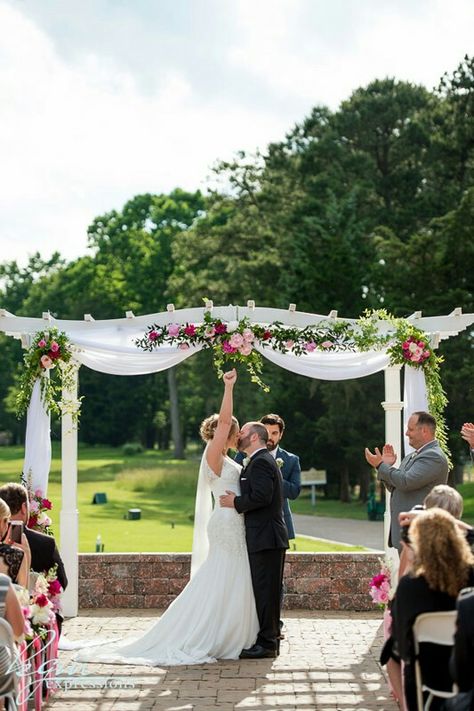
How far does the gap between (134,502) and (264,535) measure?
29.1 meters

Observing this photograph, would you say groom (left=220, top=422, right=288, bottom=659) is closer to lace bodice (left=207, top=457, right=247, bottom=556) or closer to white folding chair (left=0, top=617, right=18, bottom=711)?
lace bodice (left=207, top=457, right=247, bottom=556)

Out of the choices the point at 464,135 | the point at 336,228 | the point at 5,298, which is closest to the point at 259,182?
the point at 336,228

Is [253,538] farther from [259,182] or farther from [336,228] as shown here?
[259,182]

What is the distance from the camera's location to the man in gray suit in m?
7.92

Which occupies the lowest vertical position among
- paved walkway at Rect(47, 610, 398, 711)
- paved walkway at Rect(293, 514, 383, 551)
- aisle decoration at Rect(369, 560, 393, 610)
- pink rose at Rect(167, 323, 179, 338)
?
paved walkway at Rect(293, 514, 383, 551)

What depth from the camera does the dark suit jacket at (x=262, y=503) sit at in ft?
27.9

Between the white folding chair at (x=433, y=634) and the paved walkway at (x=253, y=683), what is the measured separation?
6.30 ft

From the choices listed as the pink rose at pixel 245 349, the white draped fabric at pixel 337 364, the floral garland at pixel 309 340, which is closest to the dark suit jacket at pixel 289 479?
the floral garland at pixel 309 340

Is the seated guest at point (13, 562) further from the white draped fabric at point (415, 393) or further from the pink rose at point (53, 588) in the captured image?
the white draped fabric at point (415, 393)

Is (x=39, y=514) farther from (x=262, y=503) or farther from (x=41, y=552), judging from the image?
(x=262, y=503)

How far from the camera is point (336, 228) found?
35.0m

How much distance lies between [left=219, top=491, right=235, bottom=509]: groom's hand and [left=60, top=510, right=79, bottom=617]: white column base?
98.9 inches

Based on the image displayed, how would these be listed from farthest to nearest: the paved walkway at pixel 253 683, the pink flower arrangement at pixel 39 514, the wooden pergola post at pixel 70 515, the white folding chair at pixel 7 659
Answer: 1. the wooden pergola post at pixel 70 515
2. the pink flower arrangement at pixel 39 514
3. the paved walkway at pixel 253 683
4. the white folding chair at pixel 7 659

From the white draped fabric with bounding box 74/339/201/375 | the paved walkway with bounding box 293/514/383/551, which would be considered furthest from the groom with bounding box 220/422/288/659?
the paved walkway with bounding box 293/514/383/551
